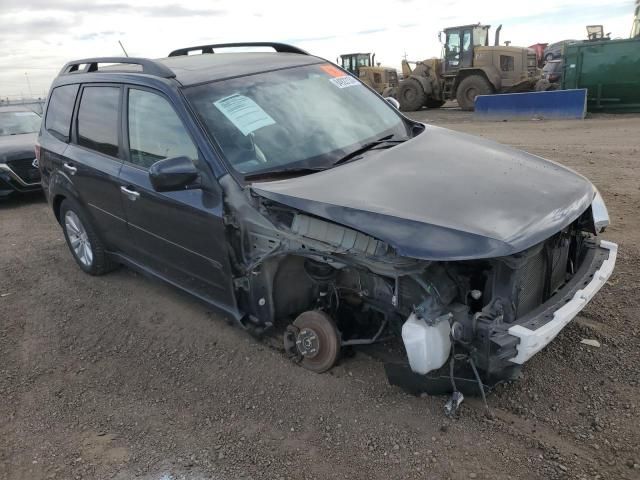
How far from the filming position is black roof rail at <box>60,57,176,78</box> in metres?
3.56

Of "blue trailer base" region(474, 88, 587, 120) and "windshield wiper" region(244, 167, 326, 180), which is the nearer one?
"windshield wiper" region(244, 167, 326, 180)

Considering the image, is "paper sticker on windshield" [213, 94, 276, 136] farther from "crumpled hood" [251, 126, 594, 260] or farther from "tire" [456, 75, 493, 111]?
"tire" [456, 75, 493, 111]

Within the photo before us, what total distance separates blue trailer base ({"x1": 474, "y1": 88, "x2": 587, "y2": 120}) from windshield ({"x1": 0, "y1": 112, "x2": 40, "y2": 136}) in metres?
12.1

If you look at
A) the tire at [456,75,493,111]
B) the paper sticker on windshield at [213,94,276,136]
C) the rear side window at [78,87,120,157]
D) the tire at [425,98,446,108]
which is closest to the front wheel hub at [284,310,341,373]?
the paper sticker on windshield at [213,94,276,136]

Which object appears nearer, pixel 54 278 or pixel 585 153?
pixel 54 278

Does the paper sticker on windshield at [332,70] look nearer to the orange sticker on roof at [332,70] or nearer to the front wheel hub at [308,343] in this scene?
the orange sticker on roof at [332,70]

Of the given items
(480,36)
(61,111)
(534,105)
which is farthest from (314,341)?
(480,36)

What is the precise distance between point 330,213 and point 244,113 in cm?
111

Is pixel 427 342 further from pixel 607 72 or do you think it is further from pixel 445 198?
pixel 607 72

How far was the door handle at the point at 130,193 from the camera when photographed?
3.70 meters

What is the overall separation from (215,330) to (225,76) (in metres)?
1.80

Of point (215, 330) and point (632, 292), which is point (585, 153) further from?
point (215, 330)

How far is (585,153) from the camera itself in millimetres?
8781

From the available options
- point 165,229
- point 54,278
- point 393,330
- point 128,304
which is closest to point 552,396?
point 393,330
